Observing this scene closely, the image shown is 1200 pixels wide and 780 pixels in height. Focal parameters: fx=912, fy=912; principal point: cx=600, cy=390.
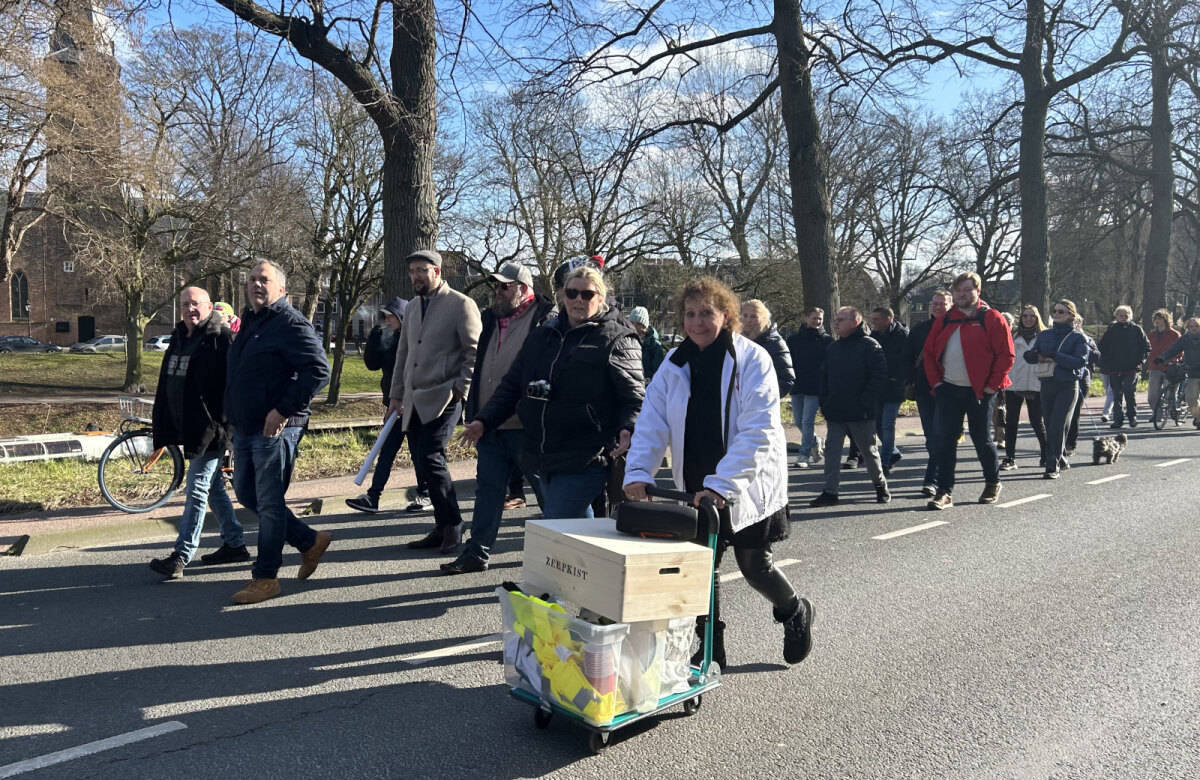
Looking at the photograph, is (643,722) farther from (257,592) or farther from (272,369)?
(272,369)

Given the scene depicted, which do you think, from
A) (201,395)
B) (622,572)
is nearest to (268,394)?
(201,395)

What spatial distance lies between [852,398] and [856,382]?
16 cm

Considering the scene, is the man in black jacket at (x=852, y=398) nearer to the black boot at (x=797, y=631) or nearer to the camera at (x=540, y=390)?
the camera at (x=540, y=390)

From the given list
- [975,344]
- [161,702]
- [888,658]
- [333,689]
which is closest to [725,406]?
[888,658]

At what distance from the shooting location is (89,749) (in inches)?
135

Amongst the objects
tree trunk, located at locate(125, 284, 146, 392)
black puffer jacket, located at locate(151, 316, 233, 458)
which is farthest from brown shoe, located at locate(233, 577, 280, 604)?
tree trunk, located at locate(125, 284, 146, 392)

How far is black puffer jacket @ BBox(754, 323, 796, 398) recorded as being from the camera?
27.8 feet

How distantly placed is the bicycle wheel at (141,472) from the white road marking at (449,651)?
4.72m

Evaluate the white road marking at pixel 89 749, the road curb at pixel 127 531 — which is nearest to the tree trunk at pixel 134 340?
the road curb at pixel 127 531

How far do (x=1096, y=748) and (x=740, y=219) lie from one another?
35623 mm

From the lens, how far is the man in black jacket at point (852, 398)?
8.80m

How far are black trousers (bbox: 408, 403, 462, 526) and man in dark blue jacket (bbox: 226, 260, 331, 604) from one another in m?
1.12

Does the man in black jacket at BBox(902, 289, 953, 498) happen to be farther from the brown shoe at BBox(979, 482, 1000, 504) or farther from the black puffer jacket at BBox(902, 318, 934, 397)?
the brown shoe at BBox(979, 482, 1000, 504)

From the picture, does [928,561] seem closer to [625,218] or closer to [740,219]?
[625,218]
